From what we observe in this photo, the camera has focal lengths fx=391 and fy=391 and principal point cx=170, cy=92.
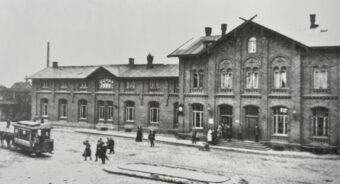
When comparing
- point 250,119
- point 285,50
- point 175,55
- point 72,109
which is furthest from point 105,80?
point 285,50

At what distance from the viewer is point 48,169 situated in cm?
2070

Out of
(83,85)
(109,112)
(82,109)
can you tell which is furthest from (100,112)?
(83,85)

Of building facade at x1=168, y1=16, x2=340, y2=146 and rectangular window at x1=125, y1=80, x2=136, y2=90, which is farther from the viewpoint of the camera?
rectangular window at x1=125, y1=80, x2=136, y2=90

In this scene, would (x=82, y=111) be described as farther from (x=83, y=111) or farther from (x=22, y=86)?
(x=22, y=86)

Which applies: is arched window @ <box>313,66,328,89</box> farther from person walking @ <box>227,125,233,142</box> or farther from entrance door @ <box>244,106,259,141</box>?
person walking @ <box>227,125,233,142</box>

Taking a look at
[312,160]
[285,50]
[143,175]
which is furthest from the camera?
[285,50]

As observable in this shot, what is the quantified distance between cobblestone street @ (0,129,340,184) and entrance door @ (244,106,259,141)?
348cm

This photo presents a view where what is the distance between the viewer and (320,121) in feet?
90.5

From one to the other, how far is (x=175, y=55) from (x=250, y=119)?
846 centimetres

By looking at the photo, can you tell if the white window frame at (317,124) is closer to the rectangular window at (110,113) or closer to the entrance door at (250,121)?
the entrance door at (250,121)

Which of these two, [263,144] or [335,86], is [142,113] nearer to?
[263,144]

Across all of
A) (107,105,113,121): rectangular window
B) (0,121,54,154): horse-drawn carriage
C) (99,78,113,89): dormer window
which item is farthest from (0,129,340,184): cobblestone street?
(99,78,113,89): dormer window

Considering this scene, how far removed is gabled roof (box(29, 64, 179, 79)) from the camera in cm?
3838

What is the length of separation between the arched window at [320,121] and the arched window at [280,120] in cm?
197
